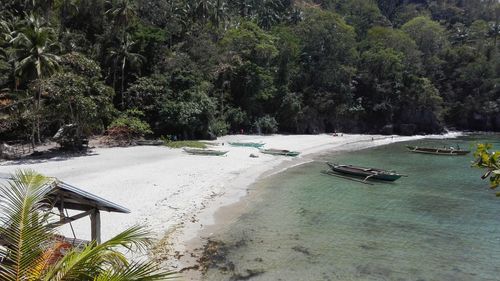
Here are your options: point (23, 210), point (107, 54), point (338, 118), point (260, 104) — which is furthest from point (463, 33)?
point (23, 210)

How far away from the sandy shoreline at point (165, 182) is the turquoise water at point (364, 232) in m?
1.98

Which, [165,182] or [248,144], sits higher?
[248,144]

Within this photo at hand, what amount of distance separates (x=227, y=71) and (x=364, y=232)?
132 ft

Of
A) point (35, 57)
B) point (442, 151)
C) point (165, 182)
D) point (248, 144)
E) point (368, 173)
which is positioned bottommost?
point (368, 173)

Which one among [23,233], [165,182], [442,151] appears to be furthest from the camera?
[442,151]

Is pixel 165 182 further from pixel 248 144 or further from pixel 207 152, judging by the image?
pixel 248 144

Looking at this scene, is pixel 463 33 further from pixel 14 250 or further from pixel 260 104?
pixel 14 250

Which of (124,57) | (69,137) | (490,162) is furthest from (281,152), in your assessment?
(490,162)

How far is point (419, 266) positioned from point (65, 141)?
28617 mm

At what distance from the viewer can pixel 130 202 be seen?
65.5ft

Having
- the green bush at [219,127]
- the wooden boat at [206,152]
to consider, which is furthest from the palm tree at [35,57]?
the green bush at [219,127]

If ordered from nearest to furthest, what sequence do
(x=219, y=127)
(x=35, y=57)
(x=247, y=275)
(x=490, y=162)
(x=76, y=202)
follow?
1. (x=490, y=162)
2. (x=76, y=202)
3. (x=247, y=275)
4. (x=35, y=57)
5. (x=219, y=127)

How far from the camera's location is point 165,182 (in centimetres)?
2459

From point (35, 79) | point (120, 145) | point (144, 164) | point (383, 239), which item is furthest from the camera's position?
point (120, 145)
